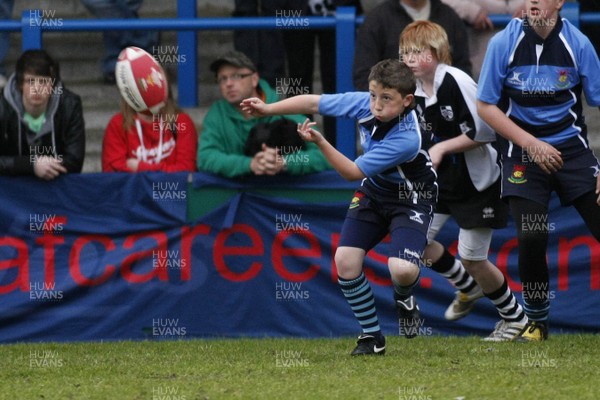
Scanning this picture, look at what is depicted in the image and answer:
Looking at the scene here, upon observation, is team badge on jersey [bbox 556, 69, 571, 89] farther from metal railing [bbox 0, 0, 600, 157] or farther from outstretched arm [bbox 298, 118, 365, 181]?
metal railing [bbox 0, 0, 600, 157]

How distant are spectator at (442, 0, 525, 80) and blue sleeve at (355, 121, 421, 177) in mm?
2594

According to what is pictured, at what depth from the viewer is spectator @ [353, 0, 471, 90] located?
8789 millimetres

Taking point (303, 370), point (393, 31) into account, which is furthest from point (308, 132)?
point (393, 31)

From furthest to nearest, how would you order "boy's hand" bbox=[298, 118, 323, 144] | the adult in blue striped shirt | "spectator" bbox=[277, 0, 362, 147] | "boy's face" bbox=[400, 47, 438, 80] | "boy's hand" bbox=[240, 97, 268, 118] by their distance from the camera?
"spectator" bbox=[277, 0, 362, 147] < "boy's face" bbox=[400, 47, 438, 80] < the adult in blue striped shirt < "boy's hand" bbox=[240, 97, 268, 118] < "boy's hand" bbox=[298, 118, 323, 144]

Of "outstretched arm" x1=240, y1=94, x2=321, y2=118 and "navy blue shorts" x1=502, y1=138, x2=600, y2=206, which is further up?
"outstretched arm" x1=240, y1=94, x2=321, y2=118

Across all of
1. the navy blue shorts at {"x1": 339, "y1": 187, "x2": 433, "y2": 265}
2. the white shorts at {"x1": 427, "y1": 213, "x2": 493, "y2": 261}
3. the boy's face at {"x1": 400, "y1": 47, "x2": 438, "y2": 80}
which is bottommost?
the white shorts at {"x1": 427, "y1": 213, "x2": 493, "y2": 261}

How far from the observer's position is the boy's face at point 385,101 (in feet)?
22.5

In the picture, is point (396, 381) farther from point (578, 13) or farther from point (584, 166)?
point (578, 13)

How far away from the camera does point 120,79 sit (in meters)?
8.51

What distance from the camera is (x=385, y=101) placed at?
688 centimetres

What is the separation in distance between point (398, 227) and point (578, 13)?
264cm

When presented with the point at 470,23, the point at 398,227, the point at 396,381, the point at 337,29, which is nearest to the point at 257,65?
the point at 337,29

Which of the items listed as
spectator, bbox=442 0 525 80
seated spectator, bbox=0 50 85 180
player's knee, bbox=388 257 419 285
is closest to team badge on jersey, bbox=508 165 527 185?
player's knee, bbox=388 257 419 285

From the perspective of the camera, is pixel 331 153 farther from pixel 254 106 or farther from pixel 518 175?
pixel 518 175
